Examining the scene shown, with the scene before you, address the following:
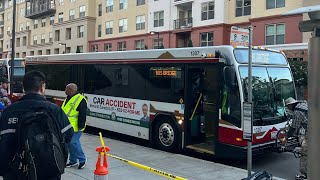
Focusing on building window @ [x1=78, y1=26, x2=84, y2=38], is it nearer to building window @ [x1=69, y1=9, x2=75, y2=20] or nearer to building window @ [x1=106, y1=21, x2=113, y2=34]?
building window @ [x1=69, y1=9, x2=75, y2=20]

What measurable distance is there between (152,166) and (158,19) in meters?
37.9

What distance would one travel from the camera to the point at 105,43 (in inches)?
2088

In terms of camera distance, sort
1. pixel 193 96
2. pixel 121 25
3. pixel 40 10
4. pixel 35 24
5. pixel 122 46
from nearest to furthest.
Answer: pixel 193 96 < pixel 122 46 < pixel 121 25 < pixel 40 10 < pixel 35 24

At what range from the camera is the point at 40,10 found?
215 ft

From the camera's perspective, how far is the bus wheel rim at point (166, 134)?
9.95m

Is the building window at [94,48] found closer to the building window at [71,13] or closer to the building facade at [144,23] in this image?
the building facade at [144,23]

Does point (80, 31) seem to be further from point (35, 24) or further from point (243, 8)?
point (243, 8)

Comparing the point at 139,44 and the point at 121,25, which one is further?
the point at 121,25

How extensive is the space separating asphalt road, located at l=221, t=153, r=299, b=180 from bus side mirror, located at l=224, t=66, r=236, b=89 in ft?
6.61

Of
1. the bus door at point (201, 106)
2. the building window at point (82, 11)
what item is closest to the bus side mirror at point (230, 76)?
the bus door at point (201, 106)

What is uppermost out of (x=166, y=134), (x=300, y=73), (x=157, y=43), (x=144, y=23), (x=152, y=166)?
(x=144, y=23)

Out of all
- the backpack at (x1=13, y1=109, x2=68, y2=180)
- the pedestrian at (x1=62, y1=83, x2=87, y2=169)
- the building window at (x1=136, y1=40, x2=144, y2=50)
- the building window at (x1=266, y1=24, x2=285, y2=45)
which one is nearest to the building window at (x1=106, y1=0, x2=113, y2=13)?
the building window at (x1=136, y1=40, x2=144, y2=50)

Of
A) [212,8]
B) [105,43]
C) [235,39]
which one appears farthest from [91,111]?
[105,43]

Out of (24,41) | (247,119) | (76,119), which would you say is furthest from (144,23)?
(247,119)
